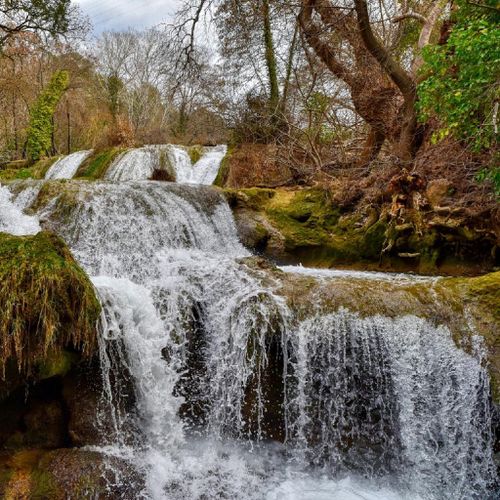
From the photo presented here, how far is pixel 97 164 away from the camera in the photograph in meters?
12.3

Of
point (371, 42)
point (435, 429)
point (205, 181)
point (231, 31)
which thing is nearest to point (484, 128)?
point (435, 429)

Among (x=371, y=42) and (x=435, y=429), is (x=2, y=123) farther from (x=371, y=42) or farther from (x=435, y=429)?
(x=435, y=429)

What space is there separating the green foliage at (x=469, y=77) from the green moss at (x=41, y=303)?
3.77 m

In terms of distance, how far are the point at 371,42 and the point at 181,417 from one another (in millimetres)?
6836

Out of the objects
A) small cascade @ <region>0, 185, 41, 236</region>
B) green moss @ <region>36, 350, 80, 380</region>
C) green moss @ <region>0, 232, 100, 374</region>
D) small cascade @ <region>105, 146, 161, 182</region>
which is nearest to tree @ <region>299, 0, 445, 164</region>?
small cascade @ <region>105, 146, 161, 182</region>

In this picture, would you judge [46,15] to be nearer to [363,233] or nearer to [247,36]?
[247,36]

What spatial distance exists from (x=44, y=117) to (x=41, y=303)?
1739 centimetres

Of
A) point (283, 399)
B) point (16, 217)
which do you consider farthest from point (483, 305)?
point (16, 217)

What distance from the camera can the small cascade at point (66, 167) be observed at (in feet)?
42.5

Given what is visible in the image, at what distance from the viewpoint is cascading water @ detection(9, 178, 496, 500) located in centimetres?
351

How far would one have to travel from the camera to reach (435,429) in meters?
3.66

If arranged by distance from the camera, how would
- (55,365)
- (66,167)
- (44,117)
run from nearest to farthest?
1. (55,365)
2. (66,167)
3. (44,117)

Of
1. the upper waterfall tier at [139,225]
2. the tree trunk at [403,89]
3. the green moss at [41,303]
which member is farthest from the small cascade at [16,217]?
the tree trunk at [403,89]

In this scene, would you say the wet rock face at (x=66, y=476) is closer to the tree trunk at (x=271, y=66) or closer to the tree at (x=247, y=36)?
the tree at (x=247, y=36)
